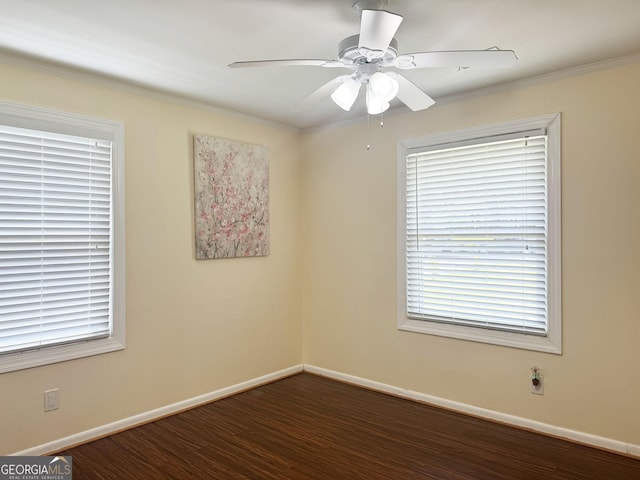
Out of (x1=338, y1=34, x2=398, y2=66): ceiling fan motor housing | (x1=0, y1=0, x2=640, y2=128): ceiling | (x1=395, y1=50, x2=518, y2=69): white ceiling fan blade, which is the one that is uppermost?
(x1=0, y1=0, x2=640, y2=128): ceiling

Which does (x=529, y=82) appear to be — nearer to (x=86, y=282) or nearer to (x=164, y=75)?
(x=164, y=75)

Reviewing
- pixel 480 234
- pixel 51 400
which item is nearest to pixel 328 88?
pixel 480 234

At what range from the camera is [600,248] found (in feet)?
9.23

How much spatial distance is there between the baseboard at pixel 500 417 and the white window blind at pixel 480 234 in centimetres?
64

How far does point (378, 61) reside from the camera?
86.4 inches

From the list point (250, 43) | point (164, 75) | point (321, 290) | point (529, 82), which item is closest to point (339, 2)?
point (250, 43)

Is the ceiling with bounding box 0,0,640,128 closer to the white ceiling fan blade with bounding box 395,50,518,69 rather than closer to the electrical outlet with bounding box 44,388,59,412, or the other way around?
the white ceiling fan blade with bounding box 395,50,518,69

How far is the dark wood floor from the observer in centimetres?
253

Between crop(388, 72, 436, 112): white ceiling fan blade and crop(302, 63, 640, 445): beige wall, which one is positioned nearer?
crop(388, 72, 436, 112): white ceiling fan blade

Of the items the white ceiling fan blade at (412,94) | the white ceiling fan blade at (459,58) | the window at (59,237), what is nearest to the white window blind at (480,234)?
the white ceiling fan blade at (412,94)

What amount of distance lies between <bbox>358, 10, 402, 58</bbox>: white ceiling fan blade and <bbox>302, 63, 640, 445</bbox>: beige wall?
1.70 metres

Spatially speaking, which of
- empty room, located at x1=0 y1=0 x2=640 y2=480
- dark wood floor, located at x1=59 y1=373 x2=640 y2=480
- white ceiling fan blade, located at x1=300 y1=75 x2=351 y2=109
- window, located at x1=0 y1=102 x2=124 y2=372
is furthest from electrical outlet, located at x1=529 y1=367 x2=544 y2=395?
window, located at x1=0 y1=102 x2=124 y2=372

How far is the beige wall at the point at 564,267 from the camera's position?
9.01 feet

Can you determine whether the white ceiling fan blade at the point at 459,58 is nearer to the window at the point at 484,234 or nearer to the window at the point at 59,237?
the window at the point at 484,234
